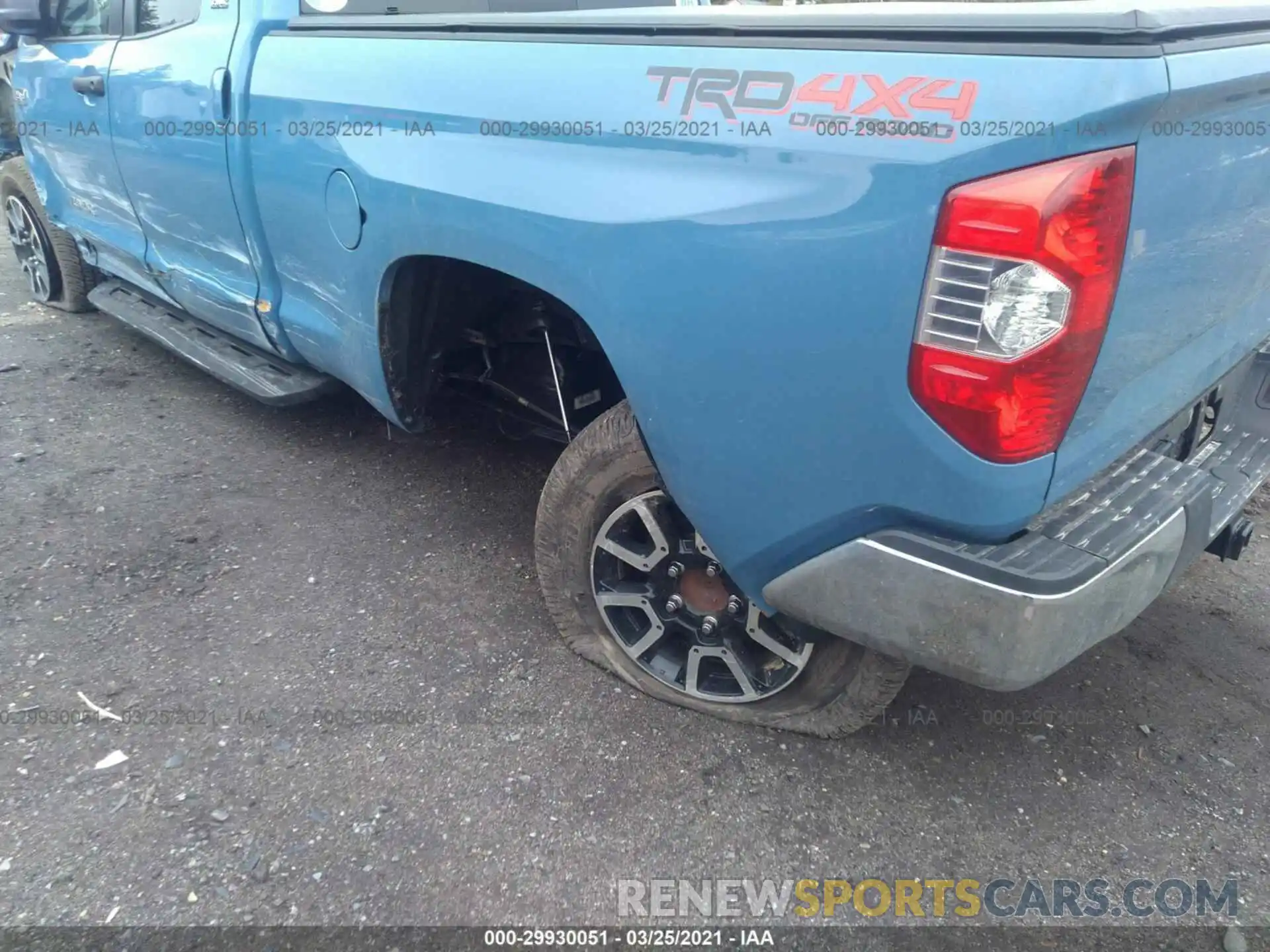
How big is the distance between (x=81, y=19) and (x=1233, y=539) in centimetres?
457

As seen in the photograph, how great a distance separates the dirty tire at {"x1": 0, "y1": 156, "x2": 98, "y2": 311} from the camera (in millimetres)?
4828

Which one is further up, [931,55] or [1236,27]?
[1236,27]

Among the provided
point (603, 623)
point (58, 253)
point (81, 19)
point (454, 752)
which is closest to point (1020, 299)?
point (603, 623)

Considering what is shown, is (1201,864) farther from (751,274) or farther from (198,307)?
(198,307)

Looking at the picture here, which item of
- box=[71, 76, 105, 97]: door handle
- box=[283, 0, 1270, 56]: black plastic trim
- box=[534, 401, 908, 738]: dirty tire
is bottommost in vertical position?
box=[534, 401, 908, 738]: dirty tire

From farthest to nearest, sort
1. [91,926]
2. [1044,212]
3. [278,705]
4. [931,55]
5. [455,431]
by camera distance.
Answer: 1. [455,431]
2. [278,705]
3. [91,926]
4. [931,55]
5. [1044,212]

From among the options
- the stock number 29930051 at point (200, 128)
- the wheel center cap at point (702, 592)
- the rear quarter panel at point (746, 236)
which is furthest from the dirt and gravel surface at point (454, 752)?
the stock number 29930051 at point (200, 128)

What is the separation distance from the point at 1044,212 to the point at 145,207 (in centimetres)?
344

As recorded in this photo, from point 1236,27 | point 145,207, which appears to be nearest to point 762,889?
point 1236,27

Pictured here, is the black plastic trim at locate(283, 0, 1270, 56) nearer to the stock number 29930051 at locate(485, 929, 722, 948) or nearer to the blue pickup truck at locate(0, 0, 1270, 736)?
the blue pickup truck at locate(0, 0, 1270, 736)

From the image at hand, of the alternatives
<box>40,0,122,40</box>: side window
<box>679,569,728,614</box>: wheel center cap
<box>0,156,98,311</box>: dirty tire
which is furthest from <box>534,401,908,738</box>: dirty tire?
<box>0,156,98,311</box>: dirty tire

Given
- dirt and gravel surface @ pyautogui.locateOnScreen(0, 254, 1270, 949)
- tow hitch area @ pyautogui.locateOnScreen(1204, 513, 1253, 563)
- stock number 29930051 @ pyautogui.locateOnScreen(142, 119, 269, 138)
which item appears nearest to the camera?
dirt and gravel surface @ pyautogui.locateOnScreen(0, 254, 1270, 949)

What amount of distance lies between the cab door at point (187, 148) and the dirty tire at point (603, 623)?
152 cm

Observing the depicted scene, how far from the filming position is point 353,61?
240cm
